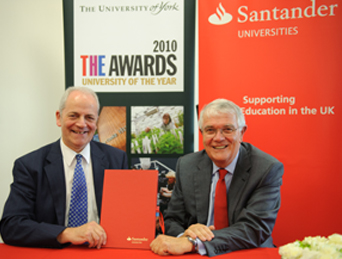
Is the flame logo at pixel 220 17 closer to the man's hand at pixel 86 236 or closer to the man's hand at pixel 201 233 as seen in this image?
the man's hand at pixel 201 233

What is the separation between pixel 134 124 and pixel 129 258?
6.47 ft

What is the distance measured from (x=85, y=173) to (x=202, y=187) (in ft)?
2.80

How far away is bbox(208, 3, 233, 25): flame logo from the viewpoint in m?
2.98

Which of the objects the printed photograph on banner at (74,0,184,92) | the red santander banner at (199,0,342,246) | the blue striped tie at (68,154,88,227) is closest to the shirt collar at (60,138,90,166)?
the blue striped tie at (68,154,88,227)

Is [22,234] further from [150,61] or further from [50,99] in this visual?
[50,99]

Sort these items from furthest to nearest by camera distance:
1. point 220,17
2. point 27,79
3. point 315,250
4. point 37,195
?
point 27,79
point 220,17
point 37,195
point 315,250

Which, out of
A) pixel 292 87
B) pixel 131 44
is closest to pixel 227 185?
pixel 292 87

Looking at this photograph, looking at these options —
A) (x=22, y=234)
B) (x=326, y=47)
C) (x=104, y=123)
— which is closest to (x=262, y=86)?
(x=326, y=47)

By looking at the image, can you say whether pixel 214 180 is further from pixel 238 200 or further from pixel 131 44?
pixel 131 44

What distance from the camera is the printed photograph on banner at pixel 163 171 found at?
3365 mm

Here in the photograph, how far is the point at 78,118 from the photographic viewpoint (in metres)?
2.26

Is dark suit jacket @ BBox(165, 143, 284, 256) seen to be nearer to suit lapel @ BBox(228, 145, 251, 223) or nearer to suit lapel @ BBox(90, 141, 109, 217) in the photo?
suit lapel @ BBox(228, 145, 251, 223)

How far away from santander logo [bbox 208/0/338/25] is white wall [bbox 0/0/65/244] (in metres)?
2.06

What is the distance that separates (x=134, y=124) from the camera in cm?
340
